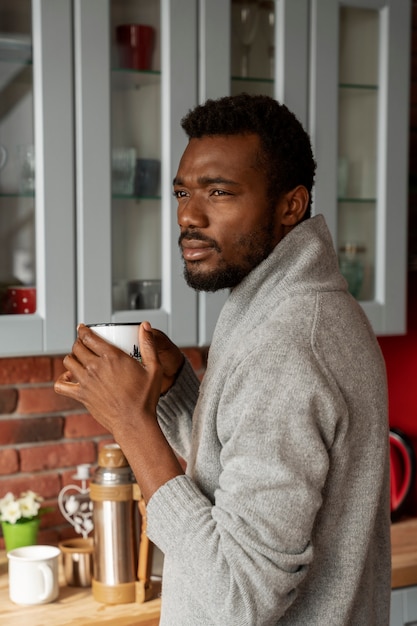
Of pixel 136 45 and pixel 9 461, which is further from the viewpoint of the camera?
pixel 9 461

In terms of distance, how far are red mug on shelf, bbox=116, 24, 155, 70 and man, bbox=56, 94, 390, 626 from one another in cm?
75

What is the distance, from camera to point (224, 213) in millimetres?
1289

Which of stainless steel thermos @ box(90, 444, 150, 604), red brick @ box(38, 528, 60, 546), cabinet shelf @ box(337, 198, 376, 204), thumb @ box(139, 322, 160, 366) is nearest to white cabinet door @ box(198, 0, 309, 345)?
cabinet shelf @ box(337, 198, 376, 204)

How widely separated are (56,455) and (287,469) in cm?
143

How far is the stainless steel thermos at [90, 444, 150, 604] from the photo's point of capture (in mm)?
1942

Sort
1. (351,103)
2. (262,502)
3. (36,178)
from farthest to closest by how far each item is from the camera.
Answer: (351,103) → (36,178) → (262,502)

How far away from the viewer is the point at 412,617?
7.22 ft

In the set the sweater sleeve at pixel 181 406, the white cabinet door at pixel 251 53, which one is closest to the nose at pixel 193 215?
the sweater sleeve at pixel 181 406

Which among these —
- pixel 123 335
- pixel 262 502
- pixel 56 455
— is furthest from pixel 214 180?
pixel 56 455

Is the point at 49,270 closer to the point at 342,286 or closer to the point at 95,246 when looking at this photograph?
the point at 95,246

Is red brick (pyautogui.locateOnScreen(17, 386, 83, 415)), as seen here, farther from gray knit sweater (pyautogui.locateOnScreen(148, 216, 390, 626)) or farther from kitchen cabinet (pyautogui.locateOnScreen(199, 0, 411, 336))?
gray knit sweater (pyautogui.locateOnScreen(148, 216, 390, 626))

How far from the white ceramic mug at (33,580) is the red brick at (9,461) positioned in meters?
0.40

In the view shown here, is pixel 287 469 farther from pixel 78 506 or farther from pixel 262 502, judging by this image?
pixel 78 506

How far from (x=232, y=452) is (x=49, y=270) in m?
0.89
